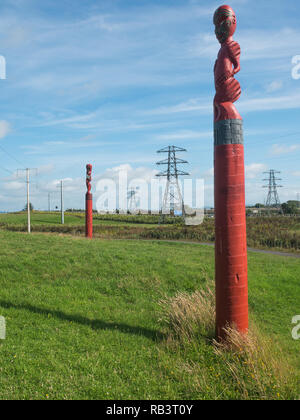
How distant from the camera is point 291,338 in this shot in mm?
7789

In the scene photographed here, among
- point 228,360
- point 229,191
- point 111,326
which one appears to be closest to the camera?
point 228,360

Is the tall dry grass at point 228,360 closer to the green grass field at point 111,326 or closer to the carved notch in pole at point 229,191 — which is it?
the green grass field at point 111,326

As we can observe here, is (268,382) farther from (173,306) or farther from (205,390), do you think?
(173,306)

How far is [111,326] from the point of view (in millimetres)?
7156

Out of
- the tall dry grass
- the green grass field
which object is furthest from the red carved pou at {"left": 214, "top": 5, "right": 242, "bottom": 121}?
the green grass field

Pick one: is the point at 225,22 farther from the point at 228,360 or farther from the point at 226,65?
the point at 228,360

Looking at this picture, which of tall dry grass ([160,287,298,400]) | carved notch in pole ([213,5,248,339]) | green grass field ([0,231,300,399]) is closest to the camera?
tall dry grass ([160,287,298,400])

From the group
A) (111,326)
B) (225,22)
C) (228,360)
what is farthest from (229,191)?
(111,326)

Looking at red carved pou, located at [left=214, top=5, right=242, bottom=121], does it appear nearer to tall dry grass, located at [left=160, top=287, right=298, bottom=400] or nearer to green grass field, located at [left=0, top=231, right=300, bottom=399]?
tall dry grass, located at [left=160, top=287, right=298, bottom=400]

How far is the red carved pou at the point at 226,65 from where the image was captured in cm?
579

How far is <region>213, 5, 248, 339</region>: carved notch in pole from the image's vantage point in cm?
575

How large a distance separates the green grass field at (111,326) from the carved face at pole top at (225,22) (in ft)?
17.4

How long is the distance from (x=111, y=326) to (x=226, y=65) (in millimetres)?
5460
